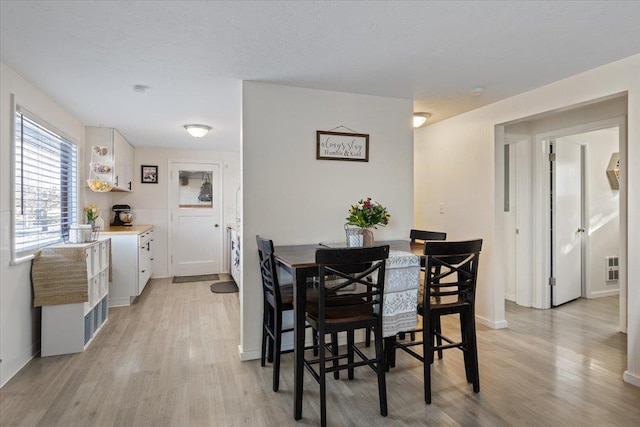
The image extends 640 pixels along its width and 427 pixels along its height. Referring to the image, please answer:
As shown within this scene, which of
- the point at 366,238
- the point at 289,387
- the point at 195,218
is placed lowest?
the point at 289,387

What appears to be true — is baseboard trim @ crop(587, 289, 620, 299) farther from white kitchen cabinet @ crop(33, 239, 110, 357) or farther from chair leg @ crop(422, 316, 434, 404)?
white kitchen cabinet @ crop(33, 239, 110, 357)

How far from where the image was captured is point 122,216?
5.41m

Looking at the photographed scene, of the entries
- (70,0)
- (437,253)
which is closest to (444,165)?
(437,253)

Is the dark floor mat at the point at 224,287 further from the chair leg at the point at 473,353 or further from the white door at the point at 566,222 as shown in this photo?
the white door at the point at 566,222

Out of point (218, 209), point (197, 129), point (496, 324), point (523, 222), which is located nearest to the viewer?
point (496, 324)

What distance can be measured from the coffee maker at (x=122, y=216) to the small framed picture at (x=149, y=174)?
1.90 feet

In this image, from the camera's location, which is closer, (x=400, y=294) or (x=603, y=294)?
(x=400, y=294)

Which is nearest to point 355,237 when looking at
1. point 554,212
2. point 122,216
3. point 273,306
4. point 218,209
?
point 273,306

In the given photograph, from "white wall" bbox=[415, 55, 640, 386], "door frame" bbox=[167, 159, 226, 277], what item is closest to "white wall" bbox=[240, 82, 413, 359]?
"white wall" bbox=[415, 55, 640, 386]

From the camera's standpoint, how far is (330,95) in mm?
3207

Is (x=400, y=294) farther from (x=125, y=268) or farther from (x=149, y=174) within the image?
(x=149, y=174)

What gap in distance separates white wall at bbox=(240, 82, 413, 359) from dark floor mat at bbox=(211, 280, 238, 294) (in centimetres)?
219

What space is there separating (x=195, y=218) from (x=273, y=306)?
4186mm

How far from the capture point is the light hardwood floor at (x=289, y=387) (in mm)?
2041
